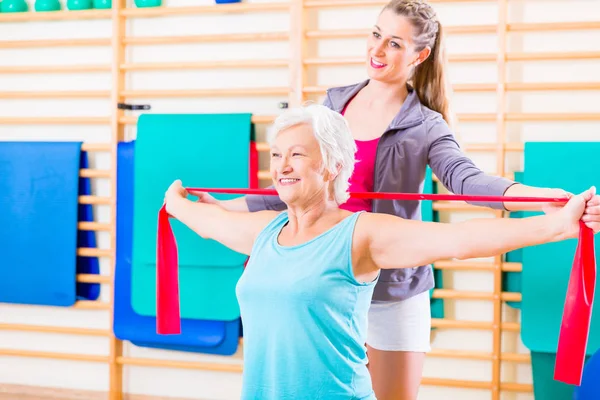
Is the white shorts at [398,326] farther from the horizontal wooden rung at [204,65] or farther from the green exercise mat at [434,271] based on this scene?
the horizontal wooden rung at [204,65]

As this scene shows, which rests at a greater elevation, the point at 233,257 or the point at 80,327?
the point at 233,257

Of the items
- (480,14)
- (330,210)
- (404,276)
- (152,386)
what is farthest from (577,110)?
(152,386)

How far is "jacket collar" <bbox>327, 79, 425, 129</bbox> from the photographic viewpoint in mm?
1983

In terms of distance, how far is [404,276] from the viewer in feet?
6.52

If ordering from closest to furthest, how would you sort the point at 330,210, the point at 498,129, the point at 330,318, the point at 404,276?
the point at 330,318, the point at 330,210, the point at 404,276, the point at 498,129

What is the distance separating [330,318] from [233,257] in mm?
1883

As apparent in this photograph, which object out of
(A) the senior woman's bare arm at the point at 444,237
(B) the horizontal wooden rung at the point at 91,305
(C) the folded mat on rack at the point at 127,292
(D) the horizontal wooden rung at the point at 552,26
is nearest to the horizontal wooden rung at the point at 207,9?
(C) the folded mat on rack at the point at 127,292

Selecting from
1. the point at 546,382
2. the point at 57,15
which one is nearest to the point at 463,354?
the point at 546,382

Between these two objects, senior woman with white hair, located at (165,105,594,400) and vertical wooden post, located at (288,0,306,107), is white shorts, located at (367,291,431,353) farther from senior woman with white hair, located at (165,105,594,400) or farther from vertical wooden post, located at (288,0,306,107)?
vertical wooden post, located at (288,0,306,107)

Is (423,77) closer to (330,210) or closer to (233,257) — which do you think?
(330,210)

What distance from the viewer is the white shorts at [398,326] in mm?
2006

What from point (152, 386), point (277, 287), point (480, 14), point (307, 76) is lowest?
point (152, 386)

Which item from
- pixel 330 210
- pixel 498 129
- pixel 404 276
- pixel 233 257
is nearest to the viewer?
pixel 330 210

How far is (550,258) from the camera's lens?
10.1 ft
